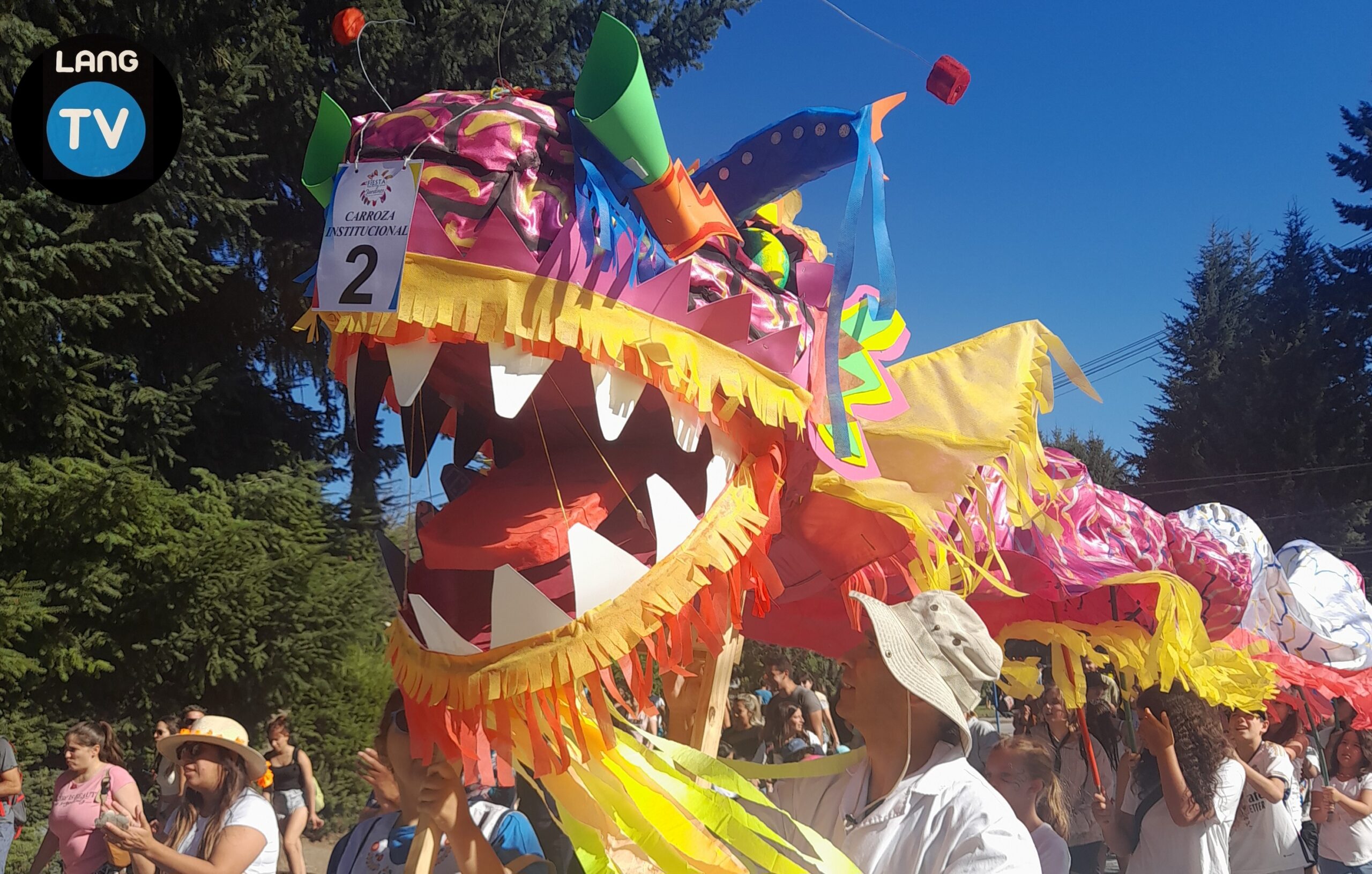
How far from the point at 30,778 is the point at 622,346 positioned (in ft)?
23.8

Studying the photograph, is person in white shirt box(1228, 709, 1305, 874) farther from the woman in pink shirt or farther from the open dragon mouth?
the woman in pink shirt

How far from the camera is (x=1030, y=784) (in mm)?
3037

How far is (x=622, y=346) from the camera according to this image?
1825mm

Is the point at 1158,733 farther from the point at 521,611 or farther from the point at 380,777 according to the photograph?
the point at 521,611

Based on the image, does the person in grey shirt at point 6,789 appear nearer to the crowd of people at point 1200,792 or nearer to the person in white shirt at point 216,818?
the person in white shirt at point 216,818

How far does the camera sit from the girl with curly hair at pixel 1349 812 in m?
4.42

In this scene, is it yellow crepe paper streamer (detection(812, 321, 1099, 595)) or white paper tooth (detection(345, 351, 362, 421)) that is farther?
yellow crepe paper streamer (detection(812, 321, 1099, 595))

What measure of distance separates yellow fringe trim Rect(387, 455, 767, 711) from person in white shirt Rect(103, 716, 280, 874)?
1.51 meters

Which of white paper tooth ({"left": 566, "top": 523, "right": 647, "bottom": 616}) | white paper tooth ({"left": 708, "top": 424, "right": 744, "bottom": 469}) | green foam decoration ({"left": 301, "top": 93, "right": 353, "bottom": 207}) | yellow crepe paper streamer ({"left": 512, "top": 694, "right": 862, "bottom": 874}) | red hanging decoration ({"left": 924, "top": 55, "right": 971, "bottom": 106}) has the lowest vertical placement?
yellow crepe paper streamer ({"left": 512, "top": 694, "right": 862, "bottom": 874})

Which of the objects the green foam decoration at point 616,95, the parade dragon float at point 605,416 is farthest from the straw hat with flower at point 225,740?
the green foam decoration at point 616,95

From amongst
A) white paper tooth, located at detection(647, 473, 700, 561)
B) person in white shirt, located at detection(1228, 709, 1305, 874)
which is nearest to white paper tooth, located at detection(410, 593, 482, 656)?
white paper tooth, located at detection(647, 473, 700, 561)

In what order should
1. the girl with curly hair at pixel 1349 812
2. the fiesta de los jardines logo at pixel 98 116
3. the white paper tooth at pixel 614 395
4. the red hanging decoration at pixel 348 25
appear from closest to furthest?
1. the white paper tooth at pixel 614 395
2. the red hanging decoration at pixel 348 25
3. the girl with curly hair at pixel 1349 812
4. the fiesta de los jardines logo at pixel 98 116

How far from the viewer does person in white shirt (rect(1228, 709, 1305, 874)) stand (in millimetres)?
3834

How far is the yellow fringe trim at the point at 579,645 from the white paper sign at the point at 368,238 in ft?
1.83
